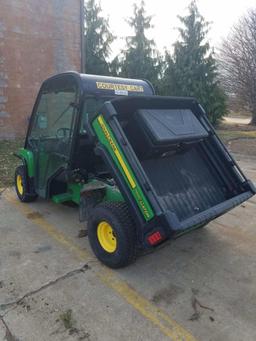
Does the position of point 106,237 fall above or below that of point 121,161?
below

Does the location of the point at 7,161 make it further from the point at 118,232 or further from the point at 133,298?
the point at 133,298

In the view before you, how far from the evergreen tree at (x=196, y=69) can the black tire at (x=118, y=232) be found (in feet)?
52.3

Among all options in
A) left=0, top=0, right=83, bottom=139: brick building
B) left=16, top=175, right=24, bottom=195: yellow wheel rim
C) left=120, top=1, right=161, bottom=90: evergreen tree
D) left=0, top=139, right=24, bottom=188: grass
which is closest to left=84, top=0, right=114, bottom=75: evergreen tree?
left=120, top=1, right=161, bottom=90: evergreen tree

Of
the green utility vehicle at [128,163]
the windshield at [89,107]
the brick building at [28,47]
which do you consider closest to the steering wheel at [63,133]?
the green utility vehicle at [128,163]

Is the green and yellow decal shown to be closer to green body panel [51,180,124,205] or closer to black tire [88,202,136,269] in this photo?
black tire [88,202,136,269]

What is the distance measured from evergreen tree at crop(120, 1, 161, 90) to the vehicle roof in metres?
15.4

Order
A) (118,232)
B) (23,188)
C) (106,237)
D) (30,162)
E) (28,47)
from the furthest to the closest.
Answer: (28,47), (23,188), (30,162), (106,237), (118,232)

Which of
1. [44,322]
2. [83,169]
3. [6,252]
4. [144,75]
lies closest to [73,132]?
[83,169]

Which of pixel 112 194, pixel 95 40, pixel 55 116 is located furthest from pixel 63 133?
pixel 95 40

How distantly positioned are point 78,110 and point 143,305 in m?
2.43

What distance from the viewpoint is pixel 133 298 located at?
112 inches

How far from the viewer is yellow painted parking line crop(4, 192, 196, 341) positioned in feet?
8.04

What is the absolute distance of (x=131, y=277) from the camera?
10.5 ft

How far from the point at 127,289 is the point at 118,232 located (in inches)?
22.9
